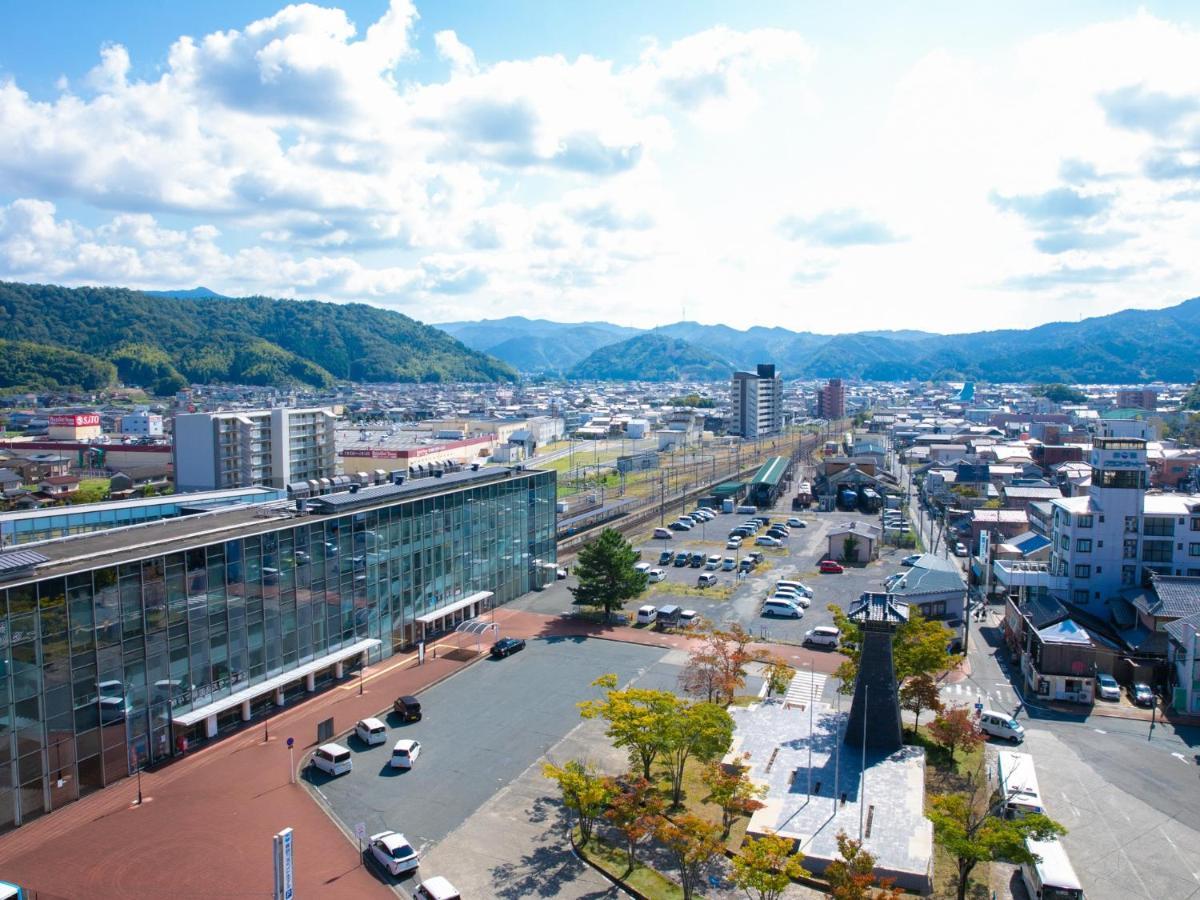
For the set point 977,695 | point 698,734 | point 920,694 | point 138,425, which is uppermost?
point 138,425

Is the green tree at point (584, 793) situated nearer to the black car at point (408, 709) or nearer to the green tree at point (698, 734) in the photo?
the green tree at point (698, 734)

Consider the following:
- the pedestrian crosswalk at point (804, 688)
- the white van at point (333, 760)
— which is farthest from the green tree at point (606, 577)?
the white van at point (333, 760)

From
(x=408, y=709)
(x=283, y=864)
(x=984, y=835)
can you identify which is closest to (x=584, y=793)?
(x=283, y=864)

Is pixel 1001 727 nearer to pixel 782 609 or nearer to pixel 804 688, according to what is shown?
pixel 804 688

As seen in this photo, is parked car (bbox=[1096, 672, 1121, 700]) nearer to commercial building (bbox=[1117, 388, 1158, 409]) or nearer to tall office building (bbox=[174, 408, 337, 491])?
tall office building (bbox=[174, 408, 337, 491])

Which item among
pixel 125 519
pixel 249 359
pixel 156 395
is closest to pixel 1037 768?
pixel 125 519

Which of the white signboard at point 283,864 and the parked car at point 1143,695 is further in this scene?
the parked car at point 1143,695
